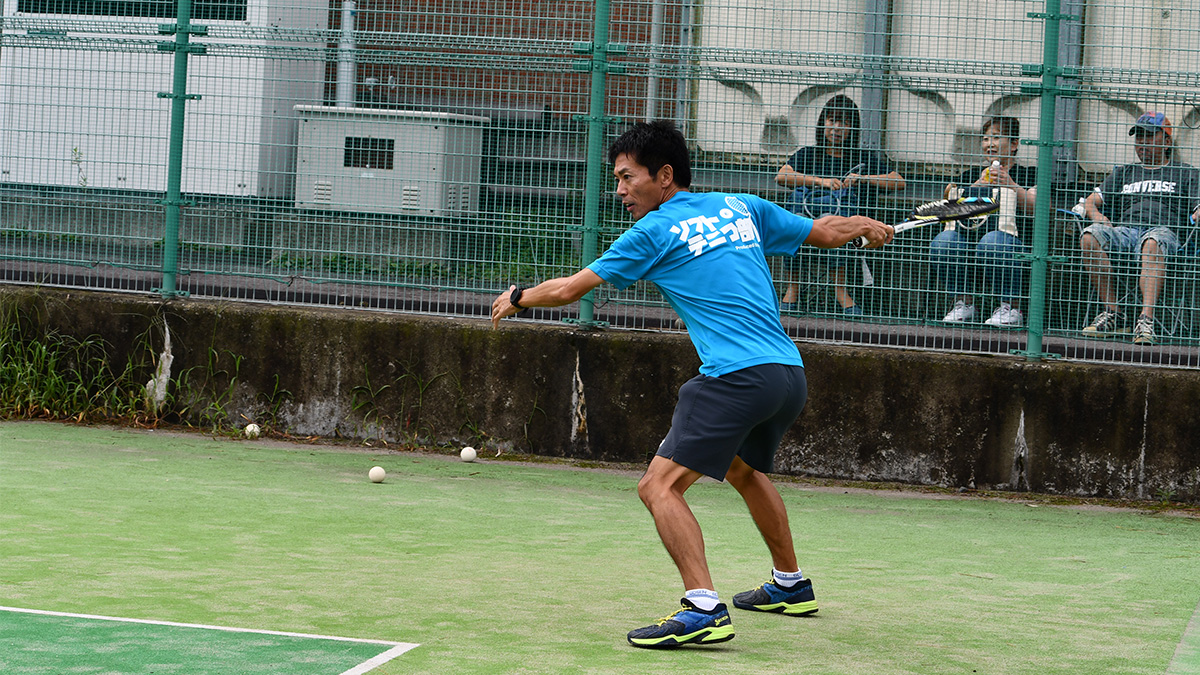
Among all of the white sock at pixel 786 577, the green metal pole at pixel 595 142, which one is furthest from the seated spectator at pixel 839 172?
the white sock at pixel 786 577

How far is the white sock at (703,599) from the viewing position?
4.77 meters

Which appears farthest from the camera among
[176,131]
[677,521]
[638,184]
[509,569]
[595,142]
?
[176,131]

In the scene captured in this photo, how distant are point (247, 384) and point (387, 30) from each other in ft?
8.26

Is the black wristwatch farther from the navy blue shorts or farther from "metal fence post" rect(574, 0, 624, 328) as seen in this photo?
"metal fence post" rect(574, 0, 624, 328)

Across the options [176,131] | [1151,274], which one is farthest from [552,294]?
[176,131]

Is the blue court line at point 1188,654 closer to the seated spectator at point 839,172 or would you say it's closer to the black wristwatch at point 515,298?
the black wristwatch at point 515,298

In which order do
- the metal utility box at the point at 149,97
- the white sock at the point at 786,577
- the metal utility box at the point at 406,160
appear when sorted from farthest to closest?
the metal utility box at the point at 149,97
the metal utility box at the point at 406,160
the white sock at the point at 786,577

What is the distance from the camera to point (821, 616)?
209 inches

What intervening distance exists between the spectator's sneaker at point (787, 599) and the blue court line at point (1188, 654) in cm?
125

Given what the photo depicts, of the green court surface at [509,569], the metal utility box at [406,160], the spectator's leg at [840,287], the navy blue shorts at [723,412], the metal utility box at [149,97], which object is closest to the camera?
the green court surface at [509,569]

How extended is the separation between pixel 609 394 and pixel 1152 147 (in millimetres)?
3550

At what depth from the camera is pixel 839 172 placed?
28.9 ft

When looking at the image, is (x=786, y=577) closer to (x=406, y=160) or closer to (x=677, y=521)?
(x=677, y=521)

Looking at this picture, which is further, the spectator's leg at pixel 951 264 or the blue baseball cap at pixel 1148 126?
the spectator's leg at pixel 951 264
